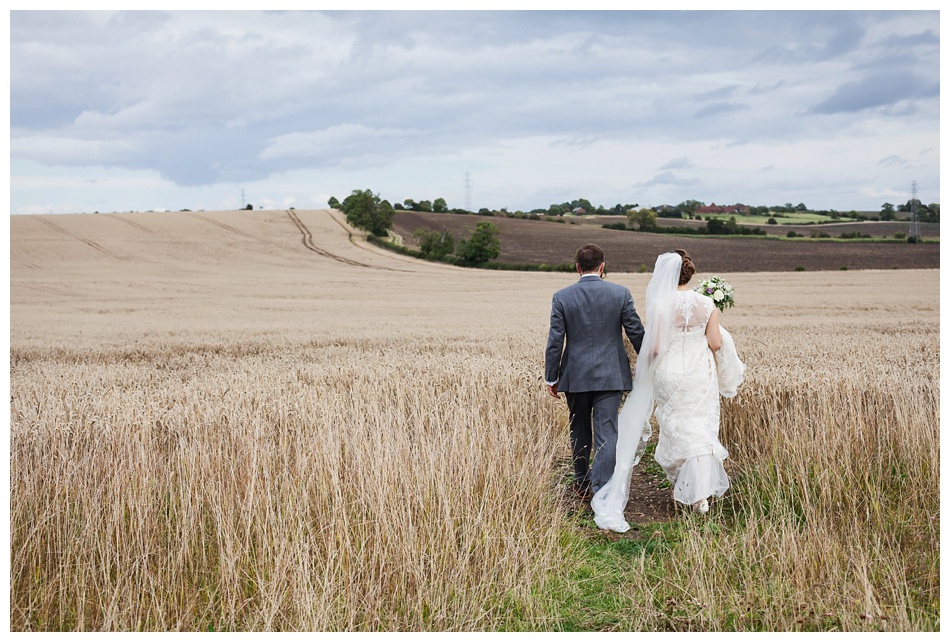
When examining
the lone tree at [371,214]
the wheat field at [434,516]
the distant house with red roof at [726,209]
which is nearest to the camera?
the wheat field at [434,516]

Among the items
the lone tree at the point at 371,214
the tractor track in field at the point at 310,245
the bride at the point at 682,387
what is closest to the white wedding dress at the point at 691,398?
the bride at the point at 682,387

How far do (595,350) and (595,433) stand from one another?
0.74m

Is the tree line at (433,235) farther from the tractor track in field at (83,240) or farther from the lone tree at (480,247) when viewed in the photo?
the tractor track in field at (83,240)

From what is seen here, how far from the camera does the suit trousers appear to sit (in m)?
6.03

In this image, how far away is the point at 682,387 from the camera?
5.88m

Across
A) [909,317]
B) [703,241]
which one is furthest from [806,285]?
[703,241]

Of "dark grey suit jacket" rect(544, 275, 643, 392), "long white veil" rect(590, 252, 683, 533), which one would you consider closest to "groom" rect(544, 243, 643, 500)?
"dark grey suit jacket" rect(544, 275, 643, 392)

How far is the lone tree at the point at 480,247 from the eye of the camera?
6475 cm

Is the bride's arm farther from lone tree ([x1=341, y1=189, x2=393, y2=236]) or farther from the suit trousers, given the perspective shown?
lone tree ([x1=341, y1=189, x2=393, y2=236])

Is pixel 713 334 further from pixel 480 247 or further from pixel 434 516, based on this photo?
pixel 480 247

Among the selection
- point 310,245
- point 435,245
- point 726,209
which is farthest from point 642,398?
point 726,209

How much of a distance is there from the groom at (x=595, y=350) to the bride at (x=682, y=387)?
0.58ft

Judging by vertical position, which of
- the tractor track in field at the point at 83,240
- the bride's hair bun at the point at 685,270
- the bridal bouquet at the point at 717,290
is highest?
the tractor track in field at the point at 83,240

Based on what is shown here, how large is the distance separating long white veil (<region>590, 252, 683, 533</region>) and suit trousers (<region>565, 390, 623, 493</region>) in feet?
0.38
